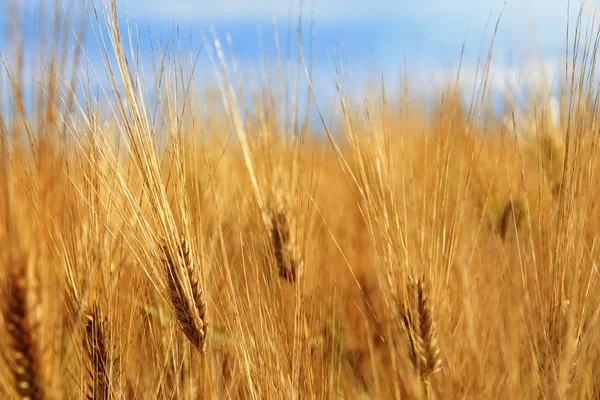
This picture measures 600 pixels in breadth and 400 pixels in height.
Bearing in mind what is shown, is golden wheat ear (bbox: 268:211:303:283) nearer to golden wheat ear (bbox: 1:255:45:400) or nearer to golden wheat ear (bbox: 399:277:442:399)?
golden wheat ear (bbox: 399:277:442:399)

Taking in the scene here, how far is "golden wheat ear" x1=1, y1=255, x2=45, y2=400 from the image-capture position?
90 cm

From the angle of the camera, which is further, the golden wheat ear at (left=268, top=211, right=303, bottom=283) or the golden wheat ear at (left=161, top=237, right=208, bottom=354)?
the golden wheat ear at (left=268, top=211, right=303, bottom=283)

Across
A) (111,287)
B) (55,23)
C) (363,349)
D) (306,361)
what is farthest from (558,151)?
(55,23)

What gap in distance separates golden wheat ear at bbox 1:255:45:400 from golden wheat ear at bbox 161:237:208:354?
0.27 m

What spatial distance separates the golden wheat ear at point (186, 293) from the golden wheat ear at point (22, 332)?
27 cm

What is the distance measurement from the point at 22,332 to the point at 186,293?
0.97ft

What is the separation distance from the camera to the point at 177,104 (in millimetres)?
1135

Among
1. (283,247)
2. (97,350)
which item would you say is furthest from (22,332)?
(283,247)

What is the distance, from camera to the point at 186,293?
1.13 m

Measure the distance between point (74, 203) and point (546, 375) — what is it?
3.04 feet

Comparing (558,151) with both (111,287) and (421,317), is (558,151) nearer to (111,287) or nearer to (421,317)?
(421,317)

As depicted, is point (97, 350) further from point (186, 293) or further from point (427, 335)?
point (427, 335)

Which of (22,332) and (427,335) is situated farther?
(427,335)

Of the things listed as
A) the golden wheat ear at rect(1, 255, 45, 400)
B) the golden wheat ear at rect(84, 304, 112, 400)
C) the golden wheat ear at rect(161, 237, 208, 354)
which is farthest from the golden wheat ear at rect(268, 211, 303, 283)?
the golden wheat ear at rect(1, 255, 45, 400)
